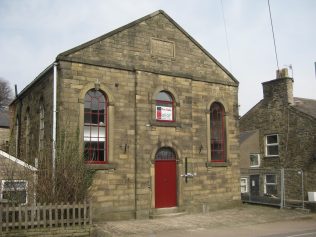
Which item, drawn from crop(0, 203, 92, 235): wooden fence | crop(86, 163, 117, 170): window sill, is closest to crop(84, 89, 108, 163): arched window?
crop(86, 163, 117, 170): window sill

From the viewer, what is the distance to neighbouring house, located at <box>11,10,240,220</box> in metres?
15.1

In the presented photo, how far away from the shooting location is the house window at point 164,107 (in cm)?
1708

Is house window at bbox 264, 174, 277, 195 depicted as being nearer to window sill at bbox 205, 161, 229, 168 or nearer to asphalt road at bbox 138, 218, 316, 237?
window sill at bbox 205, 161, 229, 168

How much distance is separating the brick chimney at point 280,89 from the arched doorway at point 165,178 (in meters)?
9.99

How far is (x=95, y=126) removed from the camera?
1556 centimetres

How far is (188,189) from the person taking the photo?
56.7 feet

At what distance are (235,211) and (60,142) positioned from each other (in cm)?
878

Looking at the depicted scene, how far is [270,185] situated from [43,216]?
16.7m

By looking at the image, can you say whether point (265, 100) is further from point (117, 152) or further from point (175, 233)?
point (175, 233)

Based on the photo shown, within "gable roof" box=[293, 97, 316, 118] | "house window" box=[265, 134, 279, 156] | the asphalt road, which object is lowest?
the asphalt road

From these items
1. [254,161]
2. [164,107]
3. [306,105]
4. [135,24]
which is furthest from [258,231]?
[306,105]

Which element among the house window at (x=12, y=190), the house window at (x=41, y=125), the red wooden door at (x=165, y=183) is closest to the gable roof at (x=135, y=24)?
the house window at (x=41, y=125)

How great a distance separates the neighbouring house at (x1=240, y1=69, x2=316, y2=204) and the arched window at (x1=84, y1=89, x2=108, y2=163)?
31.2ft

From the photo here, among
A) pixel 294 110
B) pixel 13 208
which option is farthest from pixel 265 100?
pixel 13 208
